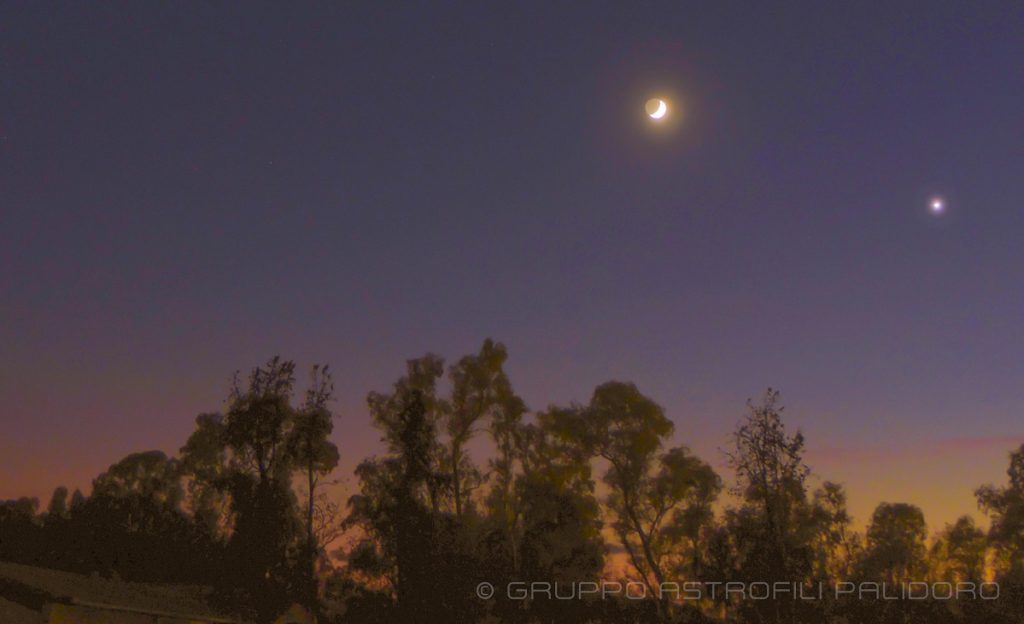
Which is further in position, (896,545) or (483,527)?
(896,545)

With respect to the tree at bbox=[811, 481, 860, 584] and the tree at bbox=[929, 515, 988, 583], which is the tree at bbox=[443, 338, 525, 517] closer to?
the tree at bbox=[811, 481, 860, 584]

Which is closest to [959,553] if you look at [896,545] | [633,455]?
[896,545]

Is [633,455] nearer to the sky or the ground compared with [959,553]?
nearer to the sky

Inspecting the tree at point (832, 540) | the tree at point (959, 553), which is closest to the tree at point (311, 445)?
the tree at point (832, 540)

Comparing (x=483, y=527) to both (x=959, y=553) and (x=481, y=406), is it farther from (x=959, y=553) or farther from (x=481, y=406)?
(x=959, y=553)

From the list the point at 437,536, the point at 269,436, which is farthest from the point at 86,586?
the point at 437,536

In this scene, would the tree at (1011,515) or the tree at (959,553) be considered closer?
the tree at (1011,515)

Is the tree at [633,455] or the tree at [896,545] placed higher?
the tree at [633,455]

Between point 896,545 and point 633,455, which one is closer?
point 633,455

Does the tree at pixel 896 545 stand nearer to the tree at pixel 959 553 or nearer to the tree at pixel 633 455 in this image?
the tree at pixel 959 553

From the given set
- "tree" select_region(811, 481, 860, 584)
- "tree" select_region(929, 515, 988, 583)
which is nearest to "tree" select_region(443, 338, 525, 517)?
"tree" select_region(811, 481, 860, 584)

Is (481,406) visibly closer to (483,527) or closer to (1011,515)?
(483,527)

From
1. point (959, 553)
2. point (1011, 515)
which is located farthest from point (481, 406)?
point (959, 553)

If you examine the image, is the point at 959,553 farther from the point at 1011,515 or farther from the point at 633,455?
the point at 633,455
